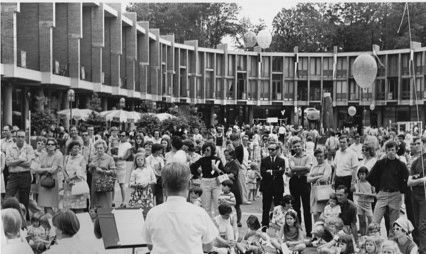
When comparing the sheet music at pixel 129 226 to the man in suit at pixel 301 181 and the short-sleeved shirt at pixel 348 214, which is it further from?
the man in suit at pixel 301 181

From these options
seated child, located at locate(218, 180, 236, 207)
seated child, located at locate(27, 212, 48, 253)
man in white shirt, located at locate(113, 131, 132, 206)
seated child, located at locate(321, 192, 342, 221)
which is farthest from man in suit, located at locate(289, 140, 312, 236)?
seated child, located at locate(27, 212, 48, 253)

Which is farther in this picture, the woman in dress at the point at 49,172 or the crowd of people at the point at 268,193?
the woman in dress at the point at 49,172

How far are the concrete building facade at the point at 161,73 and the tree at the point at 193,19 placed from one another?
25.4 ft

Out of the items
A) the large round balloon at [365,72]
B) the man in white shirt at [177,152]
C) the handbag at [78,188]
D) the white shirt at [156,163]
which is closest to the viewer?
the handbag at [78,188]

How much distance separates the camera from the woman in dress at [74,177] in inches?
419

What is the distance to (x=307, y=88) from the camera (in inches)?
2763

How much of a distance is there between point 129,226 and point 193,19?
7154 centimetres

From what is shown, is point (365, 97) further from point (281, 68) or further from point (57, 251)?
point (57, 251)

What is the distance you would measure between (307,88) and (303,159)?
198ft

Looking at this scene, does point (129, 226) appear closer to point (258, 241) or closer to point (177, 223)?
point (177, 223)

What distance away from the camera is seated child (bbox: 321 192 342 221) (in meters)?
9.34

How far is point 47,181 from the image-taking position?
10.9m

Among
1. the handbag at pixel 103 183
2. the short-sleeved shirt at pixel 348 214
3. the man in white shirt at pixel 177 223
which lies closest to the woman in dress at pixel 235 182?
the handbag at pixel 103 183

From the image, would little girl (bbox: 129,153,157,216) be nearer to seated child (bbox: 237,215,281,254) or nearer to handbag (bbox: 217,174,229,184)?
handbag (bbox: 217,174,229,184)
